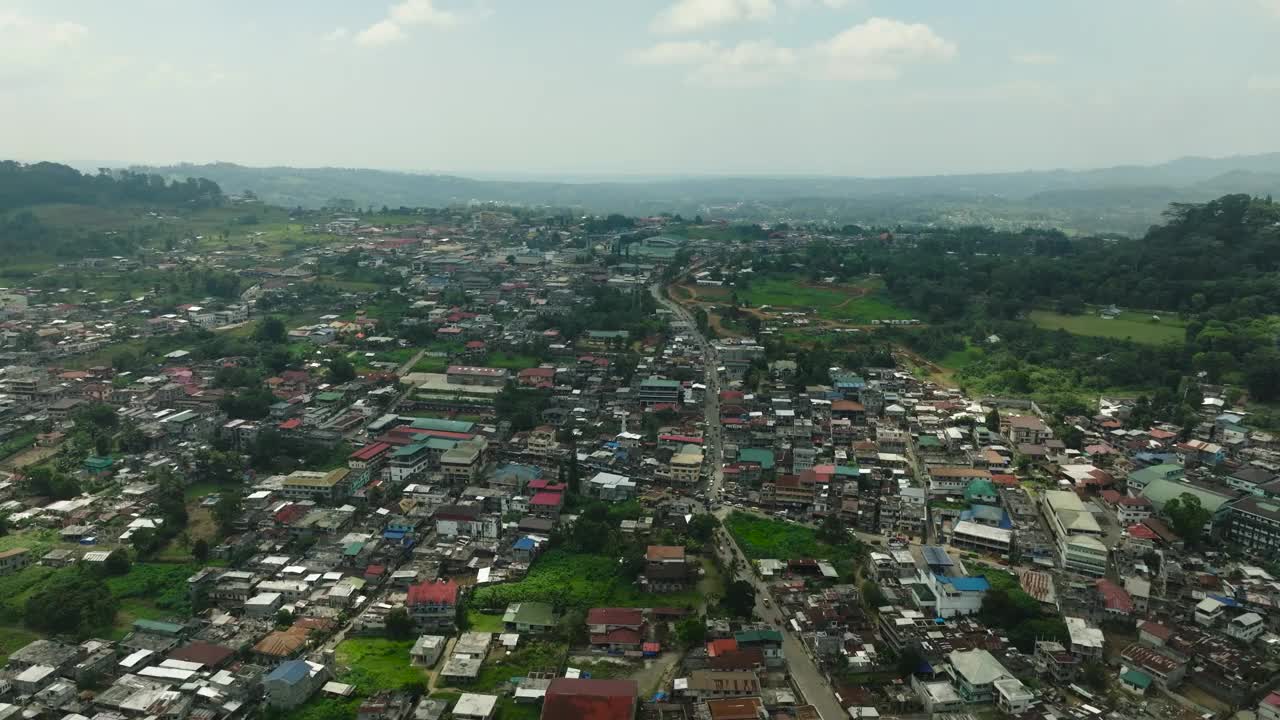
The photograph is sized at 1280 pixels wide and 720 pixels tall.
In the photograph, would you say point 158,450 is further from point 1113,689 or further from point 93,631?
point 1113,689

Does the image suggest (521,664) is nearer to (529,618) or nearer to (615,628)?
(529,618)

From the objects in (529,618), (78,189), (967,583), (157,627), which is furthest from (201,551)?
(78,189)

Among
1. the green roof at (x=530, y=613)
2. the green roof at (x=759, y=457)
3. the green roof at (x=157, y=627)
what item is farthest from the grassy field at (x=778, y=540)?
the green roof at (x=157, y=627)

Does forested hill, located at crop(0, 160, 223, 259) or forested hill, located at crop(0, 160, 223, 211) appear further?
forested hill, located at crop(0, 160, 223, 211)

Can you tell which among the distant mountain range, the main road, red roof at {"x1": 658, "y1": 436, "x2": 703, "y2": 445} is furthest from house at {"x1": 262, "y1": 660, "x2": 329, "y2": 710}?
the distant mountain range

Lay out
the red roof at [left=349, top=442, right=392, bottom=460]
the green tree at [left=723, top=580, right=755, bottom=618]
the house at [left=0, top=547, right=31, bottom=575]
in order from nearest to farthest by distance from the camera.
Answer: the green tree at [left=723, top=580, right=755, bottom=618] < the house at [left=0, top=547, right=31, bottom=575] < the red roof at [left=349, top=442, right=392, bottom=460]

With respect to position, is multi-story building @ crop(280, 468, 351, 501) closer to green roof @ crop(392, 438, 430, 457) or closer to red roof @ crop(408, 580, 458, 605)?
green roof @ crop(392, 438, 430, 457)
